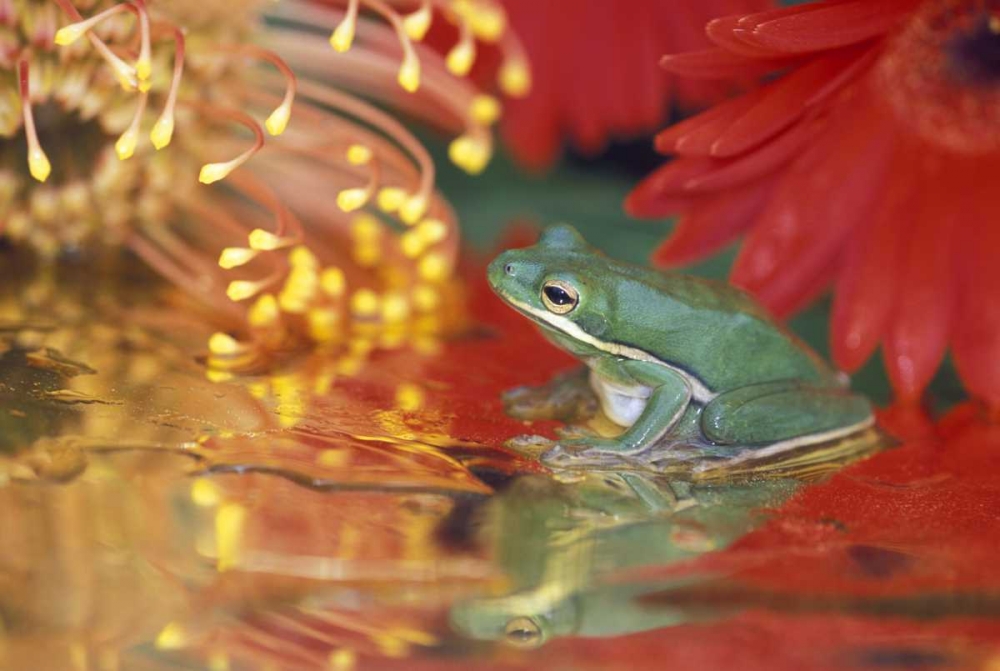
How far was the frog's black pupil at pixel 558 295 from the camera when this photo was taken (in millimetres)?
752

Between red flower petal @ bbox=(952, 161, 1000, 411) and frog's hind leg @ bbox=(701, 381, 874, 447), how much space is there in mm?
118

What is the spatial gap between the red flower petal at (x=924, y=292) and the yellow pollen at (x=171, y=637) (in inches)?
22.8

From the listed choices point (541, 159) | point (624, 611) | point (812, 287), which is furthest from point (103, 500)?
point (541, 159)

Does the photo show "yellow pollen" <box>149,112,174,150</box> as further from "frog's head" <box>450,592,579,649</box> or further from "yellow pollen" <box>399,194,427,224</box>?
"frog's head" <box>450,592,579,649</box>

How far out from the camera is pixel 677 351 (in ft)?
2.52

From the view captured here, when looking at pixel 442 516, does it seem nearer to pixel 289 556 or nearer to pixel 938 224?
pixel 289 556

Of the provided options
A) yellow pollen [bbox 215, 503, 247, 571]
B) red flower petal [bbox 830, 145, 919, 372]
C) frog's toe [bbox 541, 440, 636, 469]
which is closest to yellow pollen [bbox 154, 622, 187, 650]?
yellow pollen [bbox 215, 503, 247, 571]

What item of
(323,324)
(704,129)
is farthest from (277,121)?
(704,129)

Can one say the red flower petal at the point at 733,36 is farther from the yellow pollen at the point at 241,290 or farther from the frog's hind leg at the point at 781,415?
the yellow pollen at the point at 241,290

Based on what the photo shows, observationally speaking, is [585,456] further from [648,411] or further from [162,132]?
[162,132]

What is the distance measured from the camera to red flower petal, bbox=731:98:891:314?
0.89m

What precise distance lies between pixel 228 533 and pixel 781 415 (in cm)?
38

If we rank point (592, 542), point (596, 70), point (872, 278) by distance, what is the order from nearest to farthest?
point (592, 542) → point (872, 278) → point (596, 70)

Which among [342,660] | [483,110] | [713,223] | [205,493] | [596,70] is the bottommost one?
[342,660]
